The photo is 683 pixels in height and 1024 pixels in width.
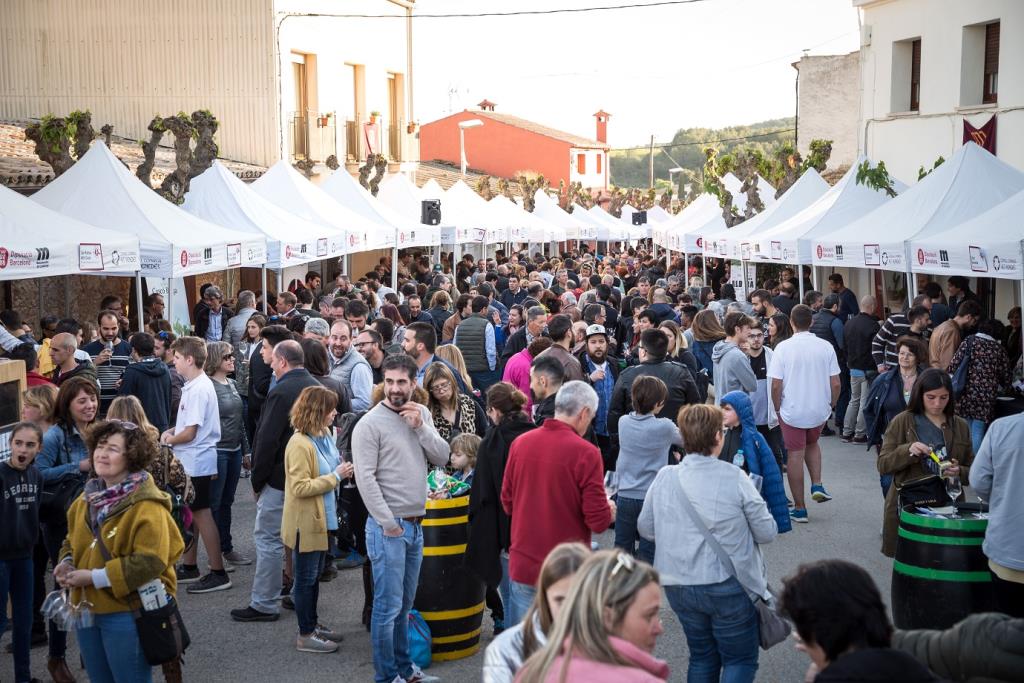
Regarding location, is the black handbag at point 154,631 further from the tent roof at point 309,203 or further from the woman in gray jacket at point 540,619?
the tent roof at point 309,203

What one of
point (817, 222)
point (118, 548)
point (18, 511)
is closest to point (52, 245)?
point (18, 511)

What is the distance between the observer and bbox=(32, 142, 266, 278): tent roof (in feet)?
40.0

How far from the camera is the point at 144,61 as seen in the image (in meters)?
28.2

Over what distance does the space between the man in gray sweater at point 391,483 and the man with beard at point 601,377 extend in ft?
10.9

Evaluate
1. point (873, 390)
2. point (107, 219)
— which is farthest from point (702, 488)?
point (107, 219)

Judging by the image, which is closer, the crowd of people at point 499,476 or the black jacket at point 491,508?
the crowd of people at point 499,476

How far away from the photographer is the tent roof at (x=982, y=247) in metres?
10.7

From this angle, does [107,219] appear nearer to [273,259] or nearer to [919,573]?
[273,259]

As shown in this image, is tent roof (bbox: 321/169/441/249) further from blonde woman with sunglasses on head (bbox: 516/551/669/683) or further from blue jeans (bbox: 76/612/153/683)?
blonde woman with sunglasses on head (bbox: 516/551/669/683)

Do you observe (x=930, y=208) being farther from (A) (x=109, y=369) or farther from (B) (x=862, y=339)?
(A) (x=109, y=369)

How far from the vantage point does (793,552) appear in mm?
8477

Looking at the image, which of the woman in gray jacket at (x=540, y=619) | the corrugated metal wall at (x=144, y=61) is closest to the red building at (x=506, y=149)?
the corrugated metal wall at (x=144, y=61)

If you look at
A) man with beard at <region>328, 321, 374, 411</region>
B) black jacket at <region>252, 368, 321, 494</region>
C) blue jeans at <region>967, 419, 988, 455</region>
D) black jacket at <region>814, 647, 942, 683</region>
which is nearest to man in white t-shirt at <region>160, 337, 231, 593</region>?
black jacket at <region>252, 368, 321, 494</region>

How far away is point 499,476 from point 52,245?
6.47m
